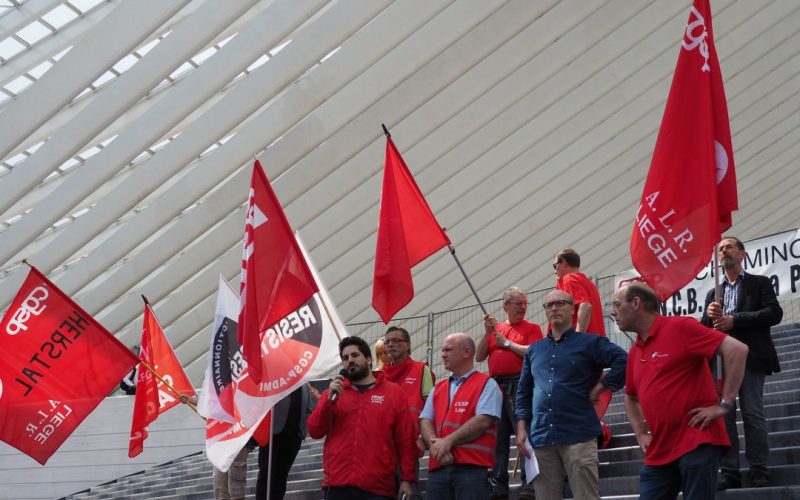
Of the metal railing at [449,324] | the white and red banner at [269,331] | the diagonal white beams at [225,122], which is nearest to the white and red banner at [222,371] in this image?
the white and red banner at [269,331]

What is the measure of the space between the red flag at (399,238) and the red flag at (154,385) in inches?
164

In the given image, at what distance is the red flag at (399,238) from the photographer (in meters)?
8.59

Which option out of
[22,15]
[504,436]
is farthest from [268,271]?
[22,15]

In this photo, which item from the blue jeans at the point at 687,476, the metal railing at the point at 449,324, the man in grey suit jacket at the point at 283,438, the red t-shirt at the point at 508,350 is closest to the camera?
the blue jeans at the point at 687,476

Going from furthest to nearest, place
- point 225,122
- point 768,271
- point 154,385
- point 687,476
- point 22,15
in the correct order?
point 225,122 < point 22,15 < point 768,271 < point 154,385 < point 687,476

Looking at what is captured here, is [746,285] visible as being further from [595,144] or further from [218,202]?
[595,144]

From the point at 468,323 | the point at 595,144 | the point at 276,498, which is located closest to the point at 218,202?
the point at 468,323

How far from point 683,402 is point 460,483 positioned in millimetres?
1706

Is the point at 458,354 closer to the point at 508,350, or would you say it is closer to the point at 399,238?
the point at 508,350

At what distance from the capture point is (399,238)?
870 cm

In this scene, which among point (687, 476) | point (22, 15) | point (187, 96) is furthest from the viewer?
point (22, 15)

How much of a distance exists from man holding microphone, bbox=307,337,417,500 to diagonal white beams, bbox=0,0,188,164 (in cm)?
739

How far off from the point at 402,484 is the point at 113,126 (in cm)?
1335

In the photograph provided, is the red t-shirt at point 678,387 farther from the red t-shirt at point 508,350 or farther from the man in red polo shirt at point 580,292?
the red t-shirt at point 508,350
